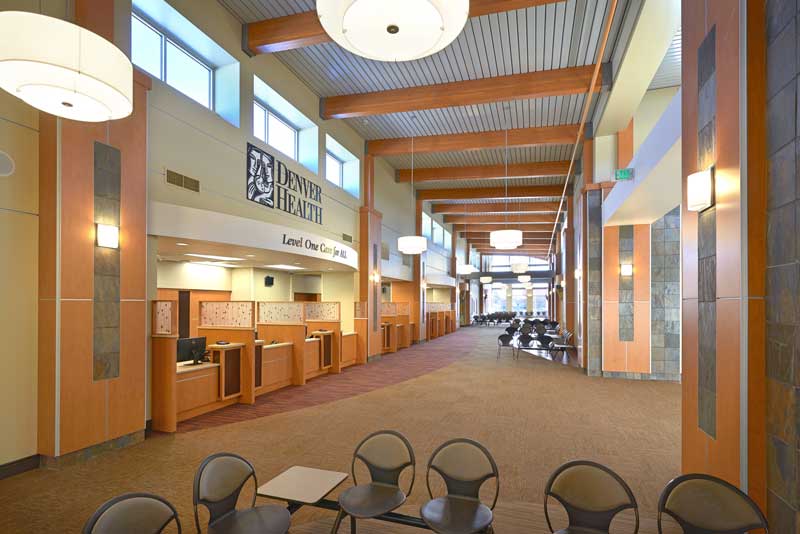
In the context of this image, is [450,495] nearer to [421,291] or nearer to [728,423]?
[728,423]

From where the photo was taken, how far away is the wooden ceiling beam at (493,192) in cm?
1620

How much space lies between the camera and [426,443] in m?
5.08

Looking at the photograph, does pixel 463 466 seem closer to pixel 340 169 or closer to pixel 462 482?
pixel 462 482

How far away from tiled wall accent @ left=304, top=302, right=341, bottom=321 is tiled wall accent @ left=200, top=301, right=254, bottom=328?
2.91m

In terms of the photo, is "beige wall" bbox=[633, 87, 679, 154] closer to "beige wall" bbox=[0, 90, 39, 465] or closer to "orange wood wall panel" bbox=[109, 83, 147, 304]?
"orange wood wall panel" bbox=[109, 83, 147, 304]

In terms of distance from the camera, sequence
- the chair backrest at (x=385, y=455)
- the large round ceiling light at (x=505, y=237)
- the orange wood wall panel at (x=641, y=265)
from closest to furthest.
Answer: the chair backrest at (x=385, y=455) → the orange wood wall panel at (x=641, y=265) → the large round ceiling light at (x=505, y=237)

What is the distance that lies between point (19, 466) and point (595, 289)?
31.0 ft

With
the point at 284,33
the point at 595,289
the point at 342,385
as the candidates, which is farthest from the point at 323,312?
the point at 595,289

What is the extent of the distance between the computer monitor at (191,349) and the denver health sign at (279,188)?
2430 millimetres

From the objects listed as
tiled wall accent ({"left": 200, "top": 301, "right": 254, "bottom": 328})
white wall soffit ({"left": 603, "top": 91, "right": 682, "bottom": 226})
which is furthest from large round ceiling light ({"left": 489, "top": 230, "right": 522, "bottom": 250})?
tiled wall accent ({"left": 200, "top": 301, "right": 254, "bottom": 328})

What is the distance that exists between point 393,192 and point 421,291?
388 centimetres

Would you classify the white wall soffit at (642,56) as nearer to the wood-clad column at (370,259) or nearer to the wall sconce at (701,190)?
the wall sconce at (701,190)

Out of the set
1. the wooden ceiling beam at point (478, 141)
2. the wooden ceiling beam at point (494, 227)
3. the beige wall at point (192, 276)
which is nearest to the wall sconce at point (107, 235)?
the beige wall at point (192, 276)

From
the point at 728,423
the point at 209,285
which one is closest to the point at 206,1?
the point at 209,285
